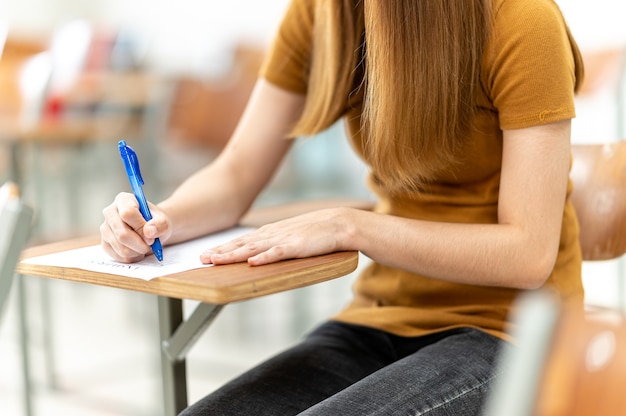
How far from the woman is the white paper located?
0.06 feet

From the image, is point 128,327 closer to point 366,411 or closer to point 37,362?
point 37,362

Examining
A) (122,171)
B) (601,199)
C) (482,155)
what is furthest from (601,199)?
(122,171)

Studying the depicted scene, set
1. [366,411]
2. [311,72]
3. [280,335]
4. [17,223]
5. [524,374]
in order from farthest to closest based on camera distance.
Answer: [280,335], [311,72], [366,411], [17,223], [524,374]

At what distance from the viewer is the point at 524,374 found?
21.7 inches

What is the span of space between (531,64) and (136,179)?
1.67ft

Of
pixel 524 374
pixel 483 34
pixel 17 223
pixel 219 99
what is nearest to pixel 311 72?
pixel 483 34

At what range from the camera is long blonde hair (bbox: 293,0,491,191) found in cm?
109

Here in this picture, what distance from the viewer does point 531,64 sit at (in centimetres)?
106

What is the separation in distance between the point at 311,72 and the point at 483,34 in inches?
12.6

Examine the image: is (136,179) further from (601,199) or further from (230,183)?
(601,199)

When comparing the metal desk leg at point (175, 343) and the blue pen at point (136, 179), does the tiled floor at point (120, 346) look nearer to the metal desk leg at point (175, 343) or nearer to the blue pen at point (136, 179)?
the metal desk leg at point (175, 343)

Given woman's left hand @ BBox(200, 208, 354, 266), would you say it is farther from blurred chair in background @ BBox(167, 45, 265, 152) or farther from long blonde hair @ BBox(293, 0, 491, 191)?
blurred chair in background @ BBox(167, 45, 265, 152)

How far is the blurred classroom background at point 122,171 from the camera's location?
2.52m

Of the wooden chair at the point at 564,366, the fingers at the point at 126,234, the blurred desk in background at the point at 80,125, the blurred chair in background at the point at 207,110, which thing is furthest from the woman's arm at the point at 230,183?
the blurred chair in background at the point at 207,110
